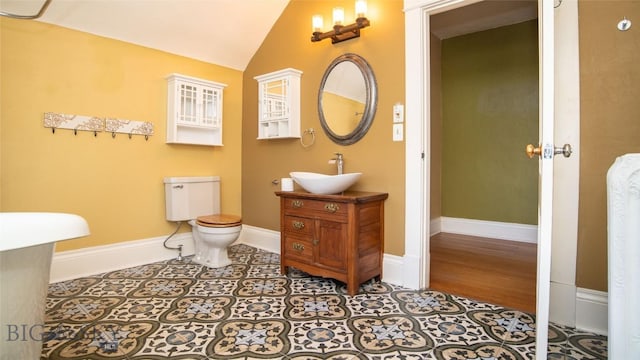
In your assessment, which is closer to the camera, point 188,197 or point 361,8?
point 361,8

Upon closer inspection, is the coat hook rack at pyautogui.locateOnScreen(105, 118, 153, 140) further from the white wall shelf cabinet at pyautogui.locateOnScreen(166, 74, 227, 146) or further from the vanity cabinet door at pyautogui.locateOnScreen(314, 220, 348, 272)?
the vanity cabinet door at pyautogui.locateOnScreen(314, 220, 348, 272)

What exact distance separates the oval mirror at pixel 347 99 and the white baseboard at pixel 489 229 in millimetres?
2197

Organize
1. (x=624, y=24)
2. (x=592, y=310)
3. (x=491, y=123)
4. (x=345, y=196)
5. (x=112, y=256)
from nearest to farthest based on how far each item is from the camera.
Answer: (x=624, y=24)
(x=592, y=310)
(x=345, y=196)
(x=112, y=256)
(x=491, y=123)

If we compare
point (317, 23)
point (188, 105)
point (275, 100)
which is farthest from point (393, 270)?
point (188, 105)

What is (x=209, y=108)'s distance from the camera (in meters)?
3.46

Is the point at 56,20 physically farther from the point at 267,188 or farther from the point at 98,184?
the point at 267,188

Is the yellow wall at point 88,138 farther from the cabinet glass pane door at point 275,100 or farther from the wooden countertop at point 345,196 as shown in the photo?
the wooden countertop at point 345,196

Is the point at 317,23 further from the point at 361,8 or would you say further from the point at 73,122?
the point at 73,122

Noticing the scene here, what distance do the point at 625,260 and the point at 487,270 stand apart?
1779mm

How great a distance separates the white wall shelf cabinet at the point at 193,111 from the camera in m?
3.18

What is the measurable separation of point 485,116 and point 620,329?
342 centimetres

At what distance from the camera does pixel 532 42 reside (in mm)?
3869

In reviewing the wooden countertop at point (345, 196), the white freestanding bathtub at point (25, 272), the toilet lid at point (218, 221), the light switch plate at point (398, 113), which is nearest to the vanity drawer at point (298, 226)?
the wooden countertop at point (345, 196)

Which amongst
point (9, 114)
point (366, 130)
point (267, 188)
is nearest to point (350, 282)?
point (366, 130)
